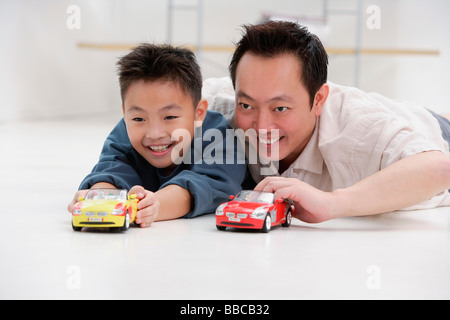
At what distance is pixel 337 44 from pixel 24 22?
359 cm

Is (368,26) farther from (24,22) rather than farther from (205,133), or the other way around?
(205,133)

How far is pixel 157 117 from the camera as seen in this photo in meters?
1.67

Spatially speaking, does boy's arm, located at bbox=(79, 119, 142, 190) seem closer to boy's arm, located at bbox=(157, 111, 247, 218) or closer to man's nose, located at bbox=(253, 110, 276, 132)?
boy's arm, located at bbox=(157, 111, 247, 218)

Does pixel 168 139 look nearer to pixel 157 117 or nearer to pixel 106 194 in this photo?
pixel 157 117

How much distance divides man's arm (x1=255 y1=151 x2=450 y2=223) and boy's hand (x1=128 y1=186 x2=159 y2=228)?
276 mm

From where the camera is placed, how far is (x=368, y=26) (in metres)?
7.27

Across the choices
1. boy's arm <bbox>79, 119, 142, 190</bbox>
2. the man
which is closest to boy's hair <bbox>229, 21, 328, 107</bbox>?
the man

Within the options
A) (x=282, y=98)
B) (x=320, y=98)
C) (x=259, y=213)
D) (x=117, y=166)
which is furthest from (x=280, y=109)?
(x=117, y=166)

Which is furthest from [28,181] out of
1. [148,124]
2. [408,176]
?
[408,176]

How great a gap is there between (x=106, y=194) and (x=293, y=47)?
2.16ft

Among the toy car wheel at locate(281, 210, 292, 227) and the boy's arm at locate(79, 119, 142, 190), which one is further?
the boy's arm at locate(79, 119, 142, 190)

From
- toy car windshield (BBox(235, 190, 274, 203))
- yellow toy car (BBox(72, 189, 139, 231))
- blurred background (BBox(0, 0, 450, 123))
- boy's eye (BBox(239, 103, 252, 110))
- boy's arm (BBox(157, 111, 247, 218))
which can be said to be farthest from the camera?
blurred background (BBox(0, 0, 450, 123))

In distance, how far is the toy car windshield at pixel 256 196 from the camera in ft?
4.90

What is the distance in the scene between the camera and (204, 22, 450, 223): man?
1.54 m
